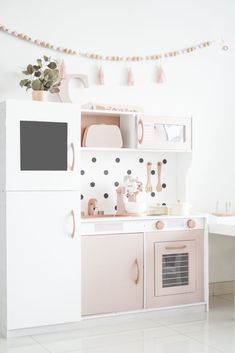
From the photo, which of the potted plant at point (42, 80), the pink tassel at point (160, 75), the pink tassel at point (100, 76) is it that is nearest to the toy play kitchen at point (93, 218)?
the potted plant at point (42, 80)

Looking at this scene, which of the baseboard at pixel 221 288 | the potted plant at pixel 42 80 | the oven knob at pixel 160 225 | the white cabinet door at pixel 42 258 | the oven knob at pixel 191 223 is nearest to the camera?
the white cabinet door at pixel 42 258

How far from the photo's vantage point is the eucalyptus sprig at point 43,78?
3.74 metres

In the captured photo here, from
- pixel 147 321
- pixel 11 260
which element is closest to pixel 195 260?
pixel 147 321

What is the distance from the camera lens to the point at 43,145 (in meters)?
3.61

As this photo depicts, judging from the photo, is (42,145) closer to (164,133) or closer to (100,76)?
(100,76)

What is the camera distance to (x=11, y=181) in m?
3.49

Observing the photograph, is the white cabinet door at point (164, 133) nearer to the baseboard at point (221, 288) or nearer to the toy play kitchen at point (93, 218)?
the toy play kitchen at point (93, 218)

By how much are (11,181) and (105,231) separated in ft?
2.50

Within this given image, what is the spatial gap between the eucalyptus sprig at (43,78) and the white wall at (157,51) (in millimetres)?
213

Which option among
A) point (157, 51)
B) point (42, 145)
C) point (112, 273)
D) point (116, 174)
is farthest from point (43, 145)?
point (157, 51)

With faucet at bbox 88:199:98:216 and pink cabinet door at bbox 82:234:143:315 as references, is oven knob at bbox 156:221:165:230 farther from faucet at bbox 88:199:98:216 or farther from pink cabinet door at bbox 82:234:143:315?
faucet at bbox 88:199:98:216

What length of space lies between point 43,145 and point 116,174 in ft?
2.98

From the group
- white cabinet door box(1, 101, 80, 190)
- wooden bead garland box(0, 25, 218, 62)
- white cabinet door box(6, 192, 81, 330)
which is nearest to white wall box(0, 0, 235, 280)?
wooden bead garland box(0, 25, 218, 62)

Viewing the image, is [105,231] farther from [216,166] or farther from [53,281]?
[216,166]
